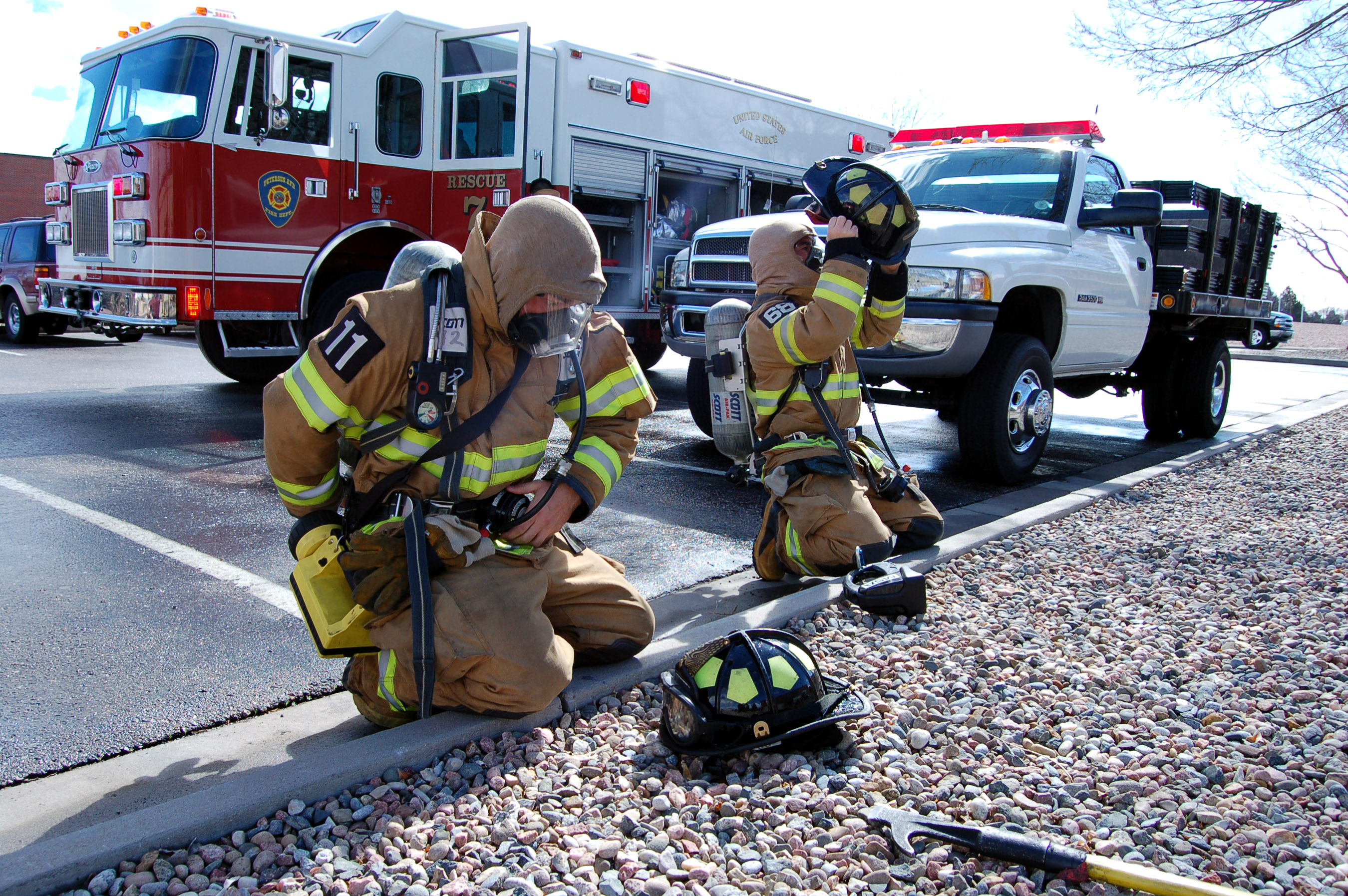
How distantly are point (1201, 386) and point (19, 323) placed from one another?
50.1 feet

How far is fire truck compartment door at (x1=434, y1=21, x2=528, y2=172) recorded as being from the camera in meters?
8.94

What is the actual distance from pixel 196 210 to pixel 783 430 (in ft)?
19.0

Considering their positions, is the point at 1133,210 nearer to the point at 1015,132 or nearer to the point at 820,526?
the point at 1015,132

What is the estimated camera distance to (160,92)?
26.1ft

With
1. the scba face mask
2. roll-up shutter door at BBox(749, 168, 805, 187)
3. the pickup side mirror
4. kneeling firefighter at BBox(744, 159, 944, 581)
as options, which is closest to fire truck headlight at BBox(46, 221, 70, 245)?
roll-up shutter door at BBox(749, 168, 805, 187)

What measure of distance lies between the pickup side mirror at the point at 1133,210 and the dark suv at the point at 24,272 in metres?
13.9

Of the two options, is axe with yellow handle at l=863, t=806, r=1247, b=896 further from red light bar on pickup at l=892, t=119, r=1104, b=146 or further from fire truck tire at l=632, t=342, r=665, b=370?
fire truck tire at l=632, t=342, r=665, b=370

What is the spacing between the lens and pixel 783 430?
4.06 meters

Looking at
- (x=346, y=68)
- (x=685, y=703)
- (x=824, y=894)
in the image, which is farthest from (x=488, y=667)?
(x=346, y=68)

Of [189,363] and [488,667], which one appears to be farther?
[189,363]

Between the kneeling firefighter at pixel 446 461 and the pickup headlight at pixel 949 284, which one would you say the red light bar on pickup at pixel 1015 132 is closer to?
the pickup headlight at pixel 949 284

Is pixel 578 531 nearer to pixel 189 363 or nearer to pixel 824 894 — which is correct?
pixel 824 894

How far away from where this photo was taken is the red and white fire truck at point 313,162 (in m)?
7.75

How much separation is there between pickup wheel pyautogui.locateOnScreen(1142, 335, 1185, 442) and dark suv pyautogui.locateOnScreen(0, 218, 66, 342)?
14.1m
